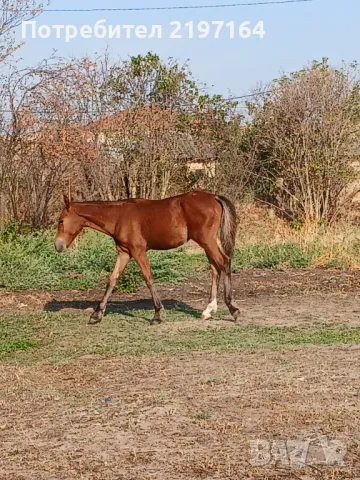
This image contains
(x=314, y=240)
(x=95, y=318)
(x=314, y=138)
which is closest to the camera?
(x=95, y=318)

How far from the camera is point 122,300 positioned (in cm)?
1288

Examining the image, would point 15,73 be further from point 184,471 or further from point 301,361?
point 184,471

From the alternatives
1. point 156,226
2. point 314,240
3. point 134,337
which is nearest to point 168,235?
point 156,226

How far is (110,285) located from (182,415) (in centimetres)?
487

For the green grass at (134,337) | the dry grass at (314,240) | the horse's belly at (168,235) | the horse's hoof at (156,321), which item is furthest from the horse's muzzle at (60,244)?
the dry grass at (314,240)

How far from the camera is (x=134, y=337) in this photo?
9664mm

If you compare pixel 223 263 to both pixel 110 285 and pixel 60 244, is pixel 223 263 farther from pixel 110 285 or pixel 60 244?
pixel 60 244

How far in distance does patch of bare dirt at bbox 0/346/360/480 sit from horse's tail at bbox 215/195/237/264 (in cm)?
248

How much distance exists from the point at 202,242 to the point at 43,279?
414 centimetres

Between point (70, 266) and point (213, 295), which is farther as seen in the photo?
point (70, 266)

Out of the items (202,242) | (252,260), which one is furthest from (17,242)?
(202,242)

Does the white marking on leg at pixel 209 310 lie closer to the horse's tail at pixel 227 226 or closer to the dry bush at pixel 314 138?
the horse's tail at pixel 227 226

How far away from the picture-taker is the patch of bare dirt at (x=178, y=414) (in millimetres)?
5117

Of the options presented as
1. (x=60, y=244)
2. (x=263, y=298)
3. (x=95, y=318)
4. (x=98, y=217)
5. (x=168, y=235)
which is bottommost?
(x=263, y=298)
